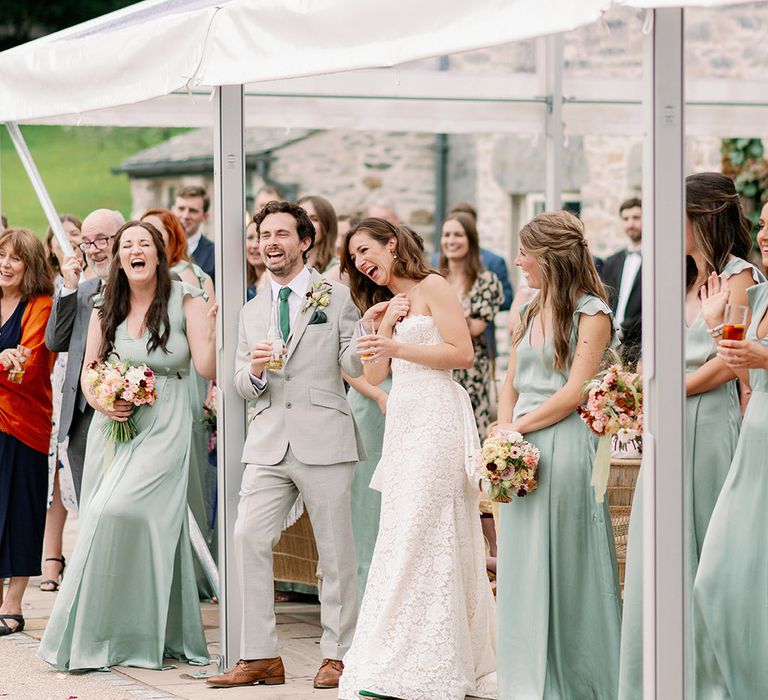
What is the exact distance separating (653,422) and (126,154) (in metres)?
27.6

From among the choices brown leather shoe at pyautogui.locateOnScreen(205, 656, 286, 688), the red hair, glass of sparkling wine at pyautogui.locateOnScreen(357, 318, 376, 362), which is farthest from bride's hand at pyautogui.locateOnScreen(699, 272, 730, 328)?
the red hair

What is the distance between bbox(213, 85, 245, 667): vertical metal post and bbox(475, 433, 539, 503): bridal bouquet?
4.98 feet

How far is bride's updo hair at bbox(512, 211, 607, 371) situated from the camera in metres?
6.11

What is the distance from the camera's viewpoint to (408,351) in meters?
6.47

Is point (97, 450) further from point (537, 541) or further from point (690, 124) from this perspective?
point (690, 124)

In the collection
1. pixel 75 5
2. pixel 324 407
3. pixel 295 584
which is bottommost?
pixel 295 584

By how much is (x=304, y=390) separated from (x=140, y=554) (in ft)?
4.13

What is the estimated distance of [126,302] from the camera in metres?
7.60

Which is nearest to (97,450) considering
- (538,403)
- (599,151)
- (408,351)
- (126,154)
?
(408,351)

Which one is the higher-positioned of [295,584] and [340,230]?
[340,230]

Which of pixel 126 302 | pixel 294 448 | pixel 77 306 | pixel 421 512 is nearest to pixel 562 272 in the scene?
pixel 421 512

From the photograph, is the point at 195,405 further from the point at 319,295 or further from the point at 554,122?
the point at 554,122

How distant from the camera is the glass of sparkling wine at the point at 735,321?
16.4 feet

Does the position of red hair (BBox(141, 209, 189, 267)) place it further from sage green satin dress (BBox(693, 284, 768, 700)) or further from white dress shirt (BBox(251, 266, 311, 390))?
sage green satin dress (BBox(693, 284, 768, 700))
